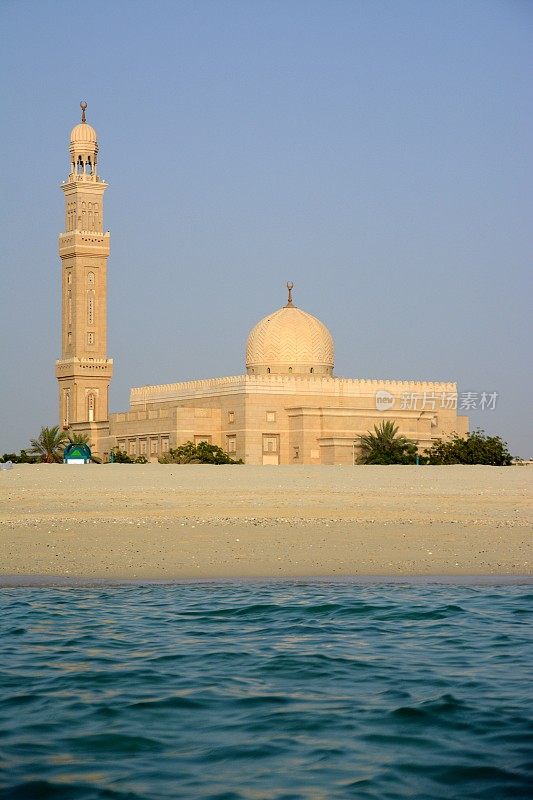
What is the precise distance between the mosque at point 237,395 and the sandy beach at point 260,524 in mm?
37945

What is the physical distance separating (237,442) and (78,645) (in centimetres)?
5448

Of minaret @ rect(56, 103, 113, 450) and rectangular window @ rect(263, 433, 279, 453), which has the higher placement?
minaret @ rect(56, 103, 113, 450)

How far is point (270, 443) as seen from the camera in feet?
205

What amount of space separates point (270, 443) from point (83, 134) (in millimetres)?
24754

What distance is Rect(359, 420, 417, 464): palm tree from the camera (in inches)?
1879

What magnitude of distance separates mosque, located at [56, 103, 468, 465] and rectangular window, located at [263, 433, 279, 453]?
0.05 metres

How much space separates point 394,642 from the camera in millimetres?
8258

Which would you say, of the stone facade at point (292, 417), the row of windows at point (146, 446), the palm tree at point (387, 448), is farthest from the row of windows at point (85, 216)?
the palm tree at point (387, 448)

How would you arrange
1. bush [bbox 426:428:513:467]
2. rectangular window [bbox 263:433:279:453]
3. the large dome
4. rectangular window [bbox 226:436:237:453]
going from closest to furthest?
bush [bbox 426:428:513:467] < rectangular window [bbox 263:433:279:453] < rectangular window [bbox 226:436:237:453] < the large dome

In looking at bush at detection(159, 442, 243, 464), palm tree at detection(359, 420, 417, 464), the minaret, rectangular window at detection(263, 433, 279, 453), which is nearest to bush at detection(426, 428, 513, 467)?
palm tree at detection(359, 420, 417, 464)

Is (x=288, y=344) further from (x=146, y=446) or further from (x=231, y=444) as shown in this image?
(x=146, y=446)

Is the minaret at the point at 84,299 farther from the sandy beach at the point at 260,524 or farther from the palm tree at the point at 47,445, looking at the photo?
the sandy beach at the point at 260,524

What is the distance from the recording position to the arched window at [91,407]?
71625 millimetres

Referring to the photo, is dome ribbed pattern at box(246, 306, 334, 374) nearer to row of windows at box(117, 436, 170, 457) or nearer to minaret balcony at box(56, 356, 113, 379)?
row of windows at box(117, 436, 170, 457)
